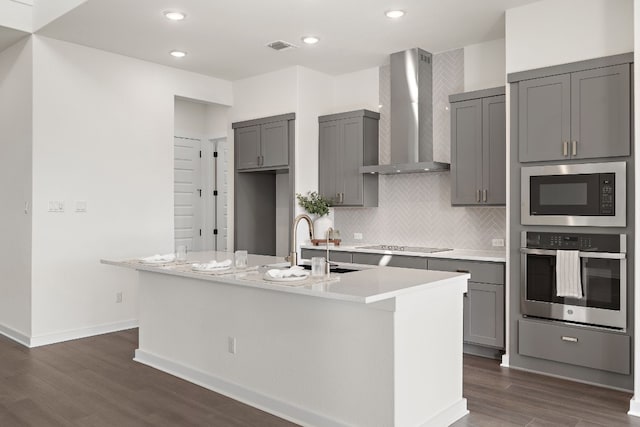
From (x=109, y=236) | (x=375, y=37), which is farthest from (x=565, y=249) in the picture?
(x=109, y=236)

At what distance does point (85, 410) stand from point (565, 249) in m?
3.47

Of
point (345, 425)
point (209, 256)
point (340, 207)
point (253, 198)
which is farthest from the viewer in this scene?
point (253, 198)

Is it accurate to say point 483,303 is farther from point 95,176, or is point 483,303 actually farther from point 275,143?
point 95,176

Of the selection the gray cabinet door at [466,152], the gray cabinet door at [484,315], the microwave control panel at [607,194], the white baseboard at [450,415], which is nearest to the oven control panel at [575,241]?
the microwave control panel at [607,194]

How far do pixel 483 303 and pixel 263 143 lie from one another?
3.06 meters

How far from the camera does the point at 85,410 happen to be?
130 inches

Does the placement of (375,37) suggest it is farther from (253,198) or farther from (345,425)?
(345,425)

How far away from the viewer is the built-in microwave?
3.63m

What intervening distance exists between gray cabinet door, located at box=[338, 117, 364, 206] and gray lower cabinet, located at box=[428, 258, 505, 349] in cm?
145

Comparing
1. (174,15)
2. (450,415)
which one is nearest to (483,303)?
(450,415)

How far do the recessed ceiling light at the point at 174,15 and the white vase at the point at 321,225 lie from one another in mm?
2650

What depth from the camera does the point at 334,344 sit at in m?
2.95

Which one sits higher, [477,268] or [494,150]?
[494,150]

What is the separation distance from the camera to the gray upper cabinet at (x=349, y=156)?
5.63 metres
